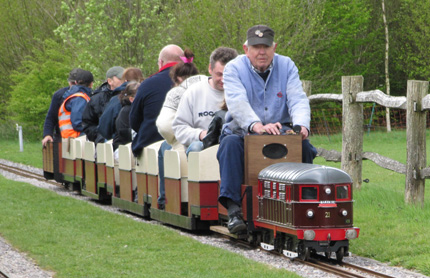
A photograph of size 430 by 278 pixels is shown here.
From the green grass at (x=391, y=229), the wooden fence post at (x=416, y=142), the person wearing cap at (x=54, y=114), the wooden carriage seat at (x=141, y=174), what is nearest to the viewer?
the green grass at (x=391, y=229)

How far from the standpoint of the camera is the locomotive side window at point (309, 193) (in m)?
7.80

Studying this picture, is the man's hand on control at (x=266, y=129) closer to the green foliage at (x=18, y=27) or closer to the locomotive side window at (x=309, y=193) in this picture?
the locomotive side window at (x=309, y=193)

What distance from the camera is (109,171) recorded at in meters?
13.7

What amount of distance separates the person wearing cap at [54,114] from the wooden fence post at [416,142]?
744 cm

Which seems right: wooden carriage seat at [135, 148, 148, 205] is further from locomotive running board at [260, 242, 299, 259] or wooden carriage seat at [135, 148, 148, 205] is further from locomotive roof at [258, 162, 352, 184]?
locomotive roof at [258, 162, 352, 184]

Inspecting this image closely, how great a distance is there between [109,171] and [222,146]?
212 inches

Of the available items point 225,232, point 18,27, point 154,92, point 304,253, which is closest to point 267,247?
point 304,253

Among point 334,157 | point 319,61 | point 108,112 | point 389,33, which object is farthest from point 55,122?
point 389,33

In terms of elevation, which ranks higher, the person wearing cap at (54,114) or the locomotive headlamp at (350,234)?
the person wearing cap at (54,114)

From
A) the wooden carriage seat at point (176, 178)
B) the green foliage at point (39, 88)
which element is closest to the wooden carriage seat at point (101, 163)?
the wooden carriage seat at point (176, 178)

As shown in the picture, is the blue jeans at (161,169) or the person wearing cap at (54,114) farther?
the person wearing cap at (54,114)

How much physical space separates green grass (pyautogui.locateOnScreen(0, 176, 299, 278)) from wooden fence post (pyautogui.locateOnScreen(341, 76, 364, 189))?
3.51 metres

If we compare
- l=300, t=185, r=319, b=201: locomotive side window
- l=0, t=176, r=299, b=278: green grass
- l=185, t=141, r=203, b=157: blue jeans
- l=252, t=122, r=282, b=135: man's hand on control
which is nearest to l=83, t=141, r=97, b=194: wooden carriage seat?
l=0, t=176, r=299, b=278: green grass

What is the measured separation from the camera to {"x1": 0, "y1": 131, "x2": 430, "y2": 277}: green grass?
7949 millimetres
